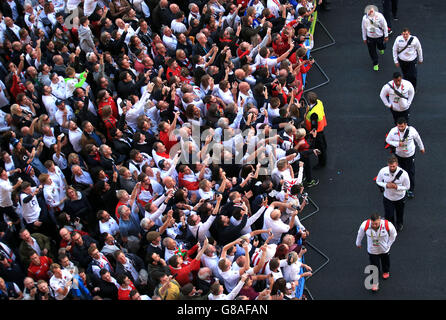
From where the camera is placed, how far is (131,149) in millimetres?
11797

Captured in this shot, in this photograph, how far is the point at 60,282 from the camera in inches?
373

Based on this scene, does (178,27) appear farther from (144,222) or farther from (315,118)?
(144,222)

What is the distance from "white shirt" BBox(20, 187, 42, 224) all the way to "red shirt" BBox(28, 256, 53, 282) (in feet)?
3.33

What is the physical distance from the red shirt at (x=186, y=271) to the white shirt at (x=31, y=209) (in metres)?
2.35

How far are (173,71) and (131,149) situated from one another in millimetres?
1881

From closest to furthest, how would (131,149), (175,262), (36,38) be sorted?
(175,262)
(131,149)
(36,38)

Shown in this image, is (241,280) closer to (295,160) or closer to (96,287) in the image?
(96,287)

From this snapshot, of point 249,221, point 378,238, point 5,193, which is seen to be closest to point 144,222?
point 249,221

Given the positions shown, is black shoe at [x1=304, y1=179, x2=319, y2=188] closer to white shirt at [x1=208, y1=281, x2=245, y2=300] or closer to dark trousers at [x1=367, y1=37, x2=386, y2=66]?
dark trousers at [x1=367, y1=37, x2=386, y2=66]

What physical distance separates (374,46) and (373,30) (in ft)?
1.16

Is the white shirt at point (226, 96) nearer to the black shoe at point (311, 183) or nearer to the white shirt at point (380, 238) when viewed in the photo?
the black shoe at point (311, 183)

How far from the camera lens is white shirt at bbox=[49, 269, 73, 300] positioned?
9430mm

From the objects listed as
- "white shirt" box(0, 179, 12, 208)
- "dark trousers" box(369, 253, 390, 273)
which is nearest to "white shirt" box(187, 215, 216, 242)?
"dark trousers" box(369, 253, 390, 273)

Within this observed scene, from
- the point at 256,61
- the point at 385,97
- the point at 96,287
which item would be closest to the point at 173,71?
the point at 256,61
